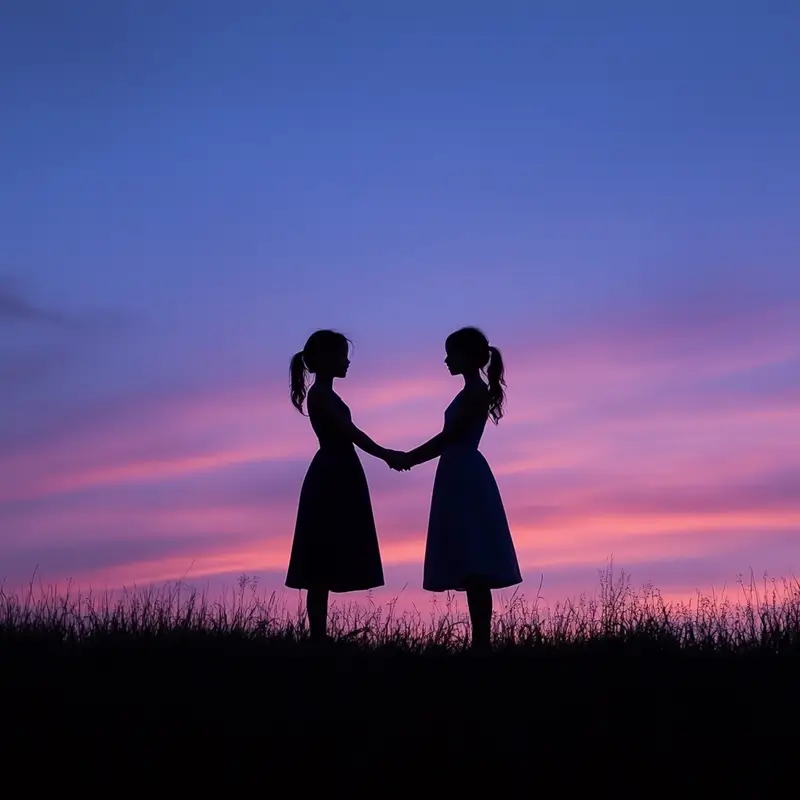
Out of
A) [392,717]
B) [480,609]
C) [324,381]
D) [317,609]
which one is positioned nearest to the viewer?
[392,717]

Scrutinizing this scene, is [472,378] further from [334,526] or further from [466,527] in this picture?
[334,526]

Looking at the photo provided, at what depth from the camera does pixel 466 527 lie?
1040cm

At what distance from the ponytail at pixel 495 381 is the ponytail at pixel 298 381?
1.85m

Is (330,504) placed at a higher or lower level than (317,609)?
higher

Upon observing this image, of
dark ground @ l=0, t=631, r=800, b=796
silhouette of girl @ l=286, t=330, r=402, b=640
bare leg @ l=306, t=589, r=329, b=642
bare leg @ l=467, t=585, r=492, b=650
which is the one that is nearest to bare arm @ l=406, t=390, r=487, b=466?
silhouette of girl @ l=286, t=330, r=402, b=640

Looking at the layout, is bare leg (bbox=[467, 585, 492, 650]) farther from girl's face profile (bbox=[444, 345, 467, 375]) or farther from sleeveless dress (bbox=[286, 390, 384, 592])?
girl's face profile (bbox=[444, 345, 467, 375])

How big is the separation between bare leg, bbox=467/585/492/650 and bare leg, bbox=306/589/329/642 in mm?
1433

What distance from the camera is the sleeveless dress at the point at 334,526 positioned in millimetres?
10961

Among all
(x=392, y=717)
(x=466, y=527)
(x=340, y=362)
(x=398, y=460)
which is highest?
(x=340, y=362)

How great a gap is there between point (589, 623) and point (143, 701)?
449 cm

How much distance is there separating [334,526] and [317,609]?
812 millimetres

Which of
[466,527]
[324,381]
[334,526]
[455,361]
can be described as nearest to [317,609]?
[334,526]

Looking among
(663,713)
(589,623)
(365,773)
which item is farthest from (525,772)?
(589,623)

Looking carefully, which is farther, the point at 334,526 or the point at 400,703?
the point at 334,526
